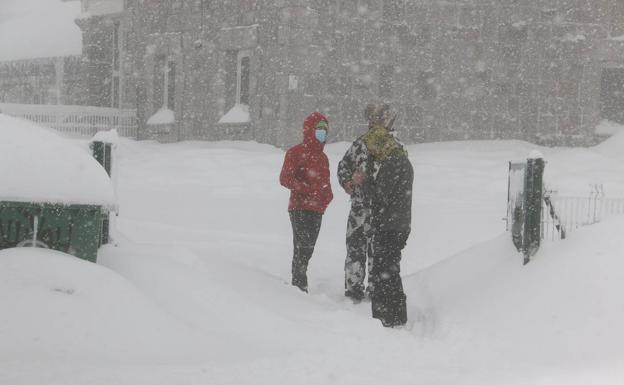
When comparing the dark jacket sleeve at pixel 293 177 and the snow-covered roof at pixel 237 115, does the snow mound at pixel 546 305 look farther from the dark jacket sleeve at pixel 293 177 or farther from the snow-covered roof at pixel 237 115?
the snow-covered roof at pixel 237 115

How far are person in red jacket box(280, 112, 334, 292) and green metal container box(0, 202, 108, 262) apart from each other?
203cm

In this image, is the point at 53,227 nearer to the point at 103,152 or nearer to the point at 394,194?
the point at 103,152

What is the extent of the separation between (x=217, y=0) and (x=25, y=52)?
11.5m

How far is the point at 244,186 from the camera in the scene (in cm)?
1527

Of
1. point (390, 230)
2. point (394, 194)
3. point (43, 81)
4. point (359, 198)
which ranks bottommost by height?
point (390, 230)

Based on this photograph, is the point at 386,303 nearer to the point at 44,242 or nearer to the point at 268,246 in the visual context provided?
the point at 44,242

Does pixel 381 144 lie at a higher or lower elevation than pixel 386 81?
lower

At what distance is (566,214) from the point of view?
35.8 feet

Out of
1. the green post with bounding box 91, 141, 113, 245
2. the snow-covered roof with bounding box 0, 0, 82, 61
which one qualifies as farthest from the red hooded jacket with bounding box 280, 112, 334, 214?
the snow-covered roof with bounding box 0, 0, 82, 61

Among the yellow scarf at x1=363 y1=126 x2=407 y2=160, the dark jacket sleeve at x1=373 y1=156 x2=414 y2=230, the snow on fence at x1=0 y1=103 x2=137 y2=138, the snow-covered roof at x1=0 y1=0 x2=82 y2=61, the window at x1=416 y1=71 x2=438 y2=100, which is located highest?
the snow-covered roof at x1=0 y1=0 x2=82 y2=61

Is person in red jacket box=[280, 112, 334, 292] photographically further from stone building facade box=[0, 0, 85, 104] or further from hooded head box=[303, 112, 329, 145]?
stone building facade box=[0, 0, 85, 104]

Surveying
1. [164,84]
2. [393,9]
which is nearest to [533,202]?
[393,9]

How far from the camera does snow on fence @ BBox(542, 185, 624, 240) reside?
23.4 ft

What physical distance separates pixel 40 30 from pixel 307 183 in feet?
84.5
